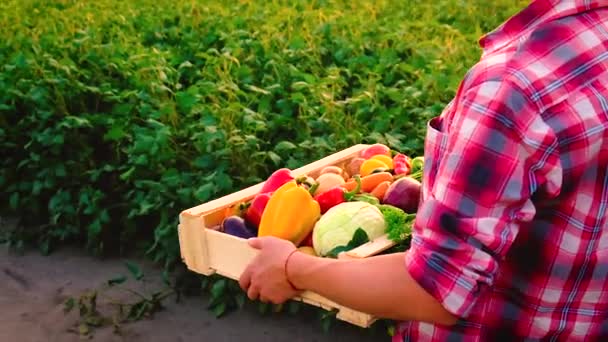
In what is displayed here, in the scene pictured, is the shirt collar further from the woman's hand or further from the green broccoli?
the green broccoli

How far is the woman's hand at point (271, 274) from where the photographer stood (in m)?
1.94

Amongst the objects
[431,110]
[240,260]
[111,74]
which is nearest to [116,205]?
[111,74]

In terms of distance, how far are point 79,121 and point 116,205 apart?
0.48 meters

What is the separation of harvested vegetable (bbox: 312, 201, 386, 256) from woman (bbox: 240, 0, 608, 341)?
0.57m

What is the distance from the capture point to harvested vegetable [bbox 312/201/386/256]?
90.7 inches

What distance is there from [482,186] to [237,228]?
1.11m

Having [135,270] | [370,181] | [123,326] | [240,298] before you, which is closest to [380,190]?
[370,181]

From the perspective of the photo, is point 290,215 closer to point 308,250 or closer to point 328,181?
point 308,250

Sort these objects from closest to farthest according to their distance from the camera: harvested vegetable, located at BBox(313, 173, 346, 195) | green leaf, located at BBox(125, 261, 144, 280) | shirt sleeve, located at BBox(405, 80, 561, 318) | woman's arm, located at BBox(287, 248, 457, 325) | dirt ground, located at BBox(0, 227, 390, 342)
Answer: shirt sleeve, located at BBox(405, 80, 561, 318), woman's arm, located at BBox(287, 248, 457, 325), harvested vegetable, located at BBox(313, 173, 346, 195), dirt ground, located at BBox(0, 227, 390, 342), green leaf, located at BBox(125, 261, 144, 280)

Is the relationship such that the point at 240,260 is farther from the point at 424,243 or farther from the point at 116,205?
the point at 116,205

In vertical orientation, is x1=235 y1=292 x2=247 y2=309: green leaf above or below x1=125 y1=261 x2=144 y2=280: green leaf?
above

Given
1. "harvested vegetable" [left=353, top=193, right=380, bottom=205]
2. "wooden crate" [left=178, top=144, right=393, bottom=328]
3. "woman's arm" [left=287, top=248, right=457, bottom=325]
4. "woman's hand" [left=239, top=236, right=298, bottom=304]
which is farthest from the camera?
"harvested vegetable" [left=353, top=193, right=380, bottom=205]

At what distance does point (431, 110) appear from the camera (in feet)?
13.7

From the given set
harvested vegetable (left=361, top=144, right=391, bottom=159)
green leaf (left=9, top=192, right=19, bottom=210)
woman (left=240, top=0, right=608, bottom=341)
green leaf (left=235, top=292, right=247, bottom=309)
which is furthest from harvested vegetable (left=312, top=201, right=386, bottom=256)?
green leaf (left=9, top=192, right=19, bottom=210)
